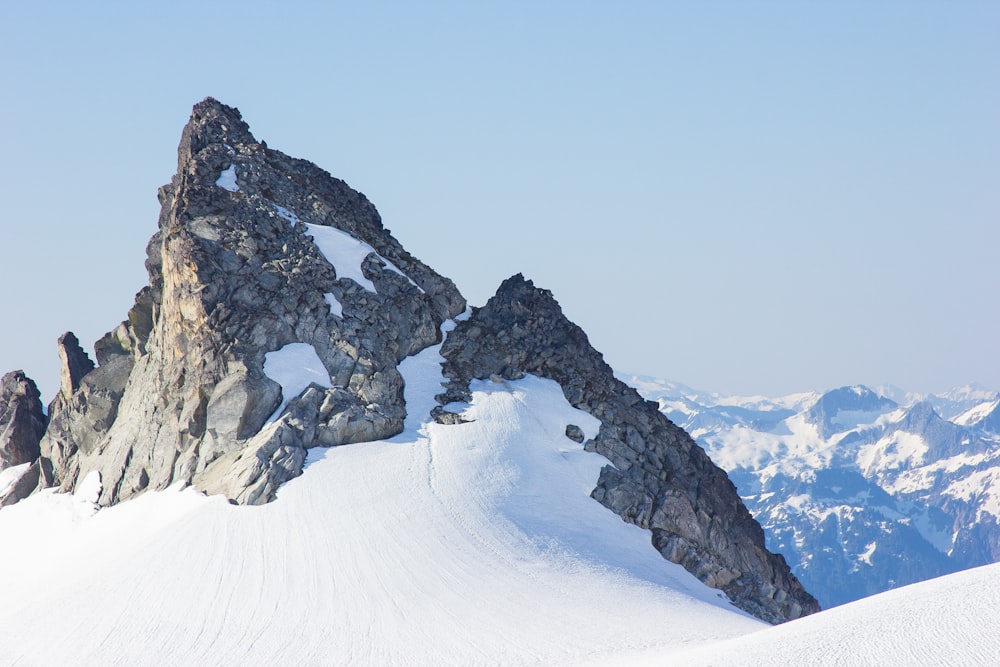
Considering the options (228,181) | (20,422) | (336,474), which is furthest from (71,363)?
(336,474)

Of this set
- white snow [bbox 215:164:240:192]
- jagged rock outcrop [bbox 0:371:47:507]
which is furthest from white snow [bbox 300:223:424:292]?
jagged rock outcrop [bbox 0:371:47:507]

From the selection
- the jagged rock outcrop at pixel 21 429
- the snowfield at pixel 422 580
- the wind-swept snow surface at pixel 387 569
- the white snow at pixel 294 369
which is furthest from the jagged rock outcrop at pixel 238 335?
the jagged rock outcrop at pixel 21 429

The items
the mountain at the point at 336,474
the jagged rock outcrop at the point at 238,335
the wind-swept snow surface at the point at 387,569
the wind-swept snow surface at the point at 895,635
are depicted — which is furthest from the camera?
the jagged rock outcrop at the point at 238,335

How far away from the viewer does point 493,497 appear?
270 ft

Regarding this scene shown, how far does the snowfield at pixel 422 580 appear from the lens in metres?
59.2

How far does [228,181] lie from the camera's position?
100312mm

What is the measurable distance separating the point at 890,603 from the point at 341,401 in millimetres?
42118

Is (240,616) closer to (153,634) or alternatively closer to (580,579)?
(153,634)

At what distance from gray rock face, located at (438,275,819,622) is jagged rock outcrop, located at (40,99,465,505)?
4.55m

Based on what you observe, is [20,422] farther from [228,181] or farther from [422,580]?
[422,580]

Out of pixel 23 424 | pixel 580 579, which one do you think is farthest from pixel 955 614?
pixel 23 424

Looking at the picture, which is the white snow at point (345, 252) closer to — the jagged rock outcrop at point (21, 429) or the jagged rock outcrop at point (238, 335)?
the jagged rock outcrop at point (238, 335)

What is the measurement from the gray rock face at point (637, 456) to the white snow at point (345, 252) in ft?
27.0

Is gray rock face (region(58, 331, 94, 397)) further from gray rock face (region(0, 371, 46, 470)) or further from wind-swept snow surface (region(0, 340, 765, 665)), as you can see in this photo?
wind-swept snow surface (region(0, 340, 765, 665))
